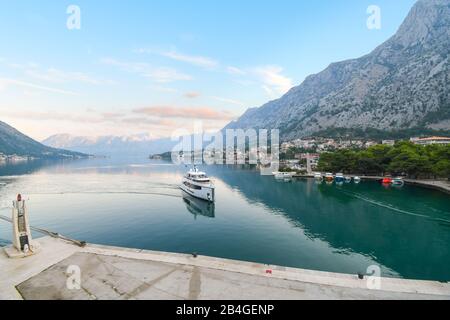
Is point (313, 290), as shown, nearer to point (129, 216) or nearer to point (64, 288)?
point (64, 288)

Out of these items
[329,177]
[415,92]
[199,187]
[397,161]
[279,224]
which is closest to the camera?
[279,224]

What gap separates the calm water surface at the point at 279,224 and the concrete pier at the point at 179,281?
672cm

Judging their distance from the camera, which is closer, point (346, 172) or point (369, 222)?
point (369, 222)

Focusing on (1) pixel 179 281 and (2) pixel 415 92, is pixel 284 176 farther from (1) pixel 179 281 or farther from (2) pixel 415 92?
(2) pixel 415 92

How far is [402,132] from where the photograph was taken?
153 m

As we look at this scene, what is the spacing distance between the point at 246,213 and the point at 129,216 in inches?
698

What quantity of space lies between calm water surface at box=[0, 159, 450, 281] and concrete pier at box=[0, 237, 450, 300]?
6721 mm

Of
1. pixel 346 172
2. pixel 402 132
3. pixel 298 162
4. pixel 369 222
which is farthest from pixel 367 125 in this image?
pixel 369 222

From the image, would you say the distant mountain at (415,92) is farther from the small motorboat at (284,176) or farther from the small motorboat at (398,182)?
the small motorboat at (284,176)

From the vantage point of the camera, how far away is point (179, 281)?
14820 millimetres

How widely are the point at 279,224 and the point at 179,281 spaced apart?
23479mm

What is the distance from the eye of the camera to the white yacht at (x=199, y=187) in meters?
49.6

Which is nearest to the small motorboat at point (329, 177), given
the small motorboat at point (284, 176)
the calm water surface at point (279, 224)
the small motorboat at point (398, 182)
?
the small motorboat at point (284, 176)

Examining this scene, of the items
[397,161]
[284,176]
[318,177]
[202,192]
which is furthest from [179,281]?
[397,161]
